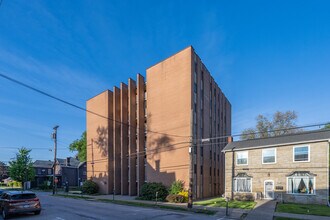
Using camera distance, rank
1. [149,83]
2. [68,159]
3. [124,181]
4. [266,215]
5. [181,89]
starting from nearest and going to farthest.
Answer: [266,215]
[181,89]
[149,83]
[124,181]
[68,159]

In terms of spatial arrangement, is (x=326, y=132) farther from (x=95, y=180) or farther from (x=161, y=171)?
(x=95, y=180)

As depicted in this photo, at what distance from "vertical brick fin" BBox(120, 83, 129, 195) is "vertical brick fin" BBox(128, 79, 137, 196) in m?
1.60

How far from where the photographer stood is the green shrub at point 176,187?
29470mm

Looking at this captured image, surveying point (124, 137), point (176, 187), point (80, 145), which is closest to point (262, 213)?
point (176, 187)

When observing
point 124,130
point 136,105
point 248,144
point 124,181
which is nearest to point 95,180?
point 124,181

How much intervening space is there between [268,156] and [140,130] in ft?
59.0

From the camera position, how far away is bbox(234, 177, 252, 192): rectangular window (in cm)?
2909

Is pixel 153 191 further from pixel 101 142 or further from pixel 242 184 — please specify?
pixel 101 142

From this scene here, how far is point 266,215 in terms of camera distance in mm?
18078

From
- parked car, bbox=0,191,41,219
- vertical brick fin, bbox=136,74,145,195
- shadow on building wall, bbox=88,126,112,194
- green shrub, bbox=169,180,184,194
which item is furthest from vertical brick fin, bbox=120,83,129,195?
parked car, bbox=0,191,41,219

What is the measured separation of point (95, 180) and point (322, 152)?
34.9m

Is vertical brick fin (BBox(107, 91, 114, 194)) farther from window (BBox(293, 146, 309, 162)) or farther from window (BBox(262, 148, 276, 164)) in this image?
window (BBox(293, 146, 309, 162))

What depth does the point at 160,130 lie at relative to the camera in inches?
1382

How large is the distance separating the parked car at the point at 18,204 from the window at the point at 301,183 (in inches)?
879
